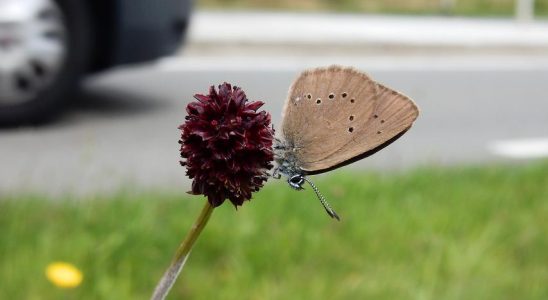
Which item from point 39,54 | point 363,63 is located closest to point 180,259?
point 39,54

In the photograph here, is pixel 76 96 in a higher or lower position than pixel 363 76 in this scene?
lower

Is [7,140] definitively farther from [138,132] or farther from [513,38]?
[513,38]

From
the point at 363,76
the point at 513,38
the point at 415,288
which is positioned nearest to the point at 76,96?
the point at 415,288

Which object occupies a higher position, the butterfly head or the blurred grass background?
the butterfly head

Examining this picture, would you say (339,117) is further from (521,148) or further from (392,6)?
(392,6)

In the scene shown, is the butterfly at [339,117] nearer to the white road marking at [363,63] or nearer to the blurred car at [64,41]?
the blurred car at [64,41]

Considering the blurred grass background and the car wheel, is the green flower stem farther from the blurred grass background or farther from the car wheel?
the blurred grass background

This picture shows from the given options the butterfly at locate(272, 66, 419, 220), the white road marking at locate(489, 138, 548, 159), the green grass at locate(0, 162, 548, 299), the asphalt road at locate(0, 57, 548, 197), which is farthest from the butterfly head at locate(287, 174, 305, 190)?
the white road marking at locate(489, 138, 548, 159)
